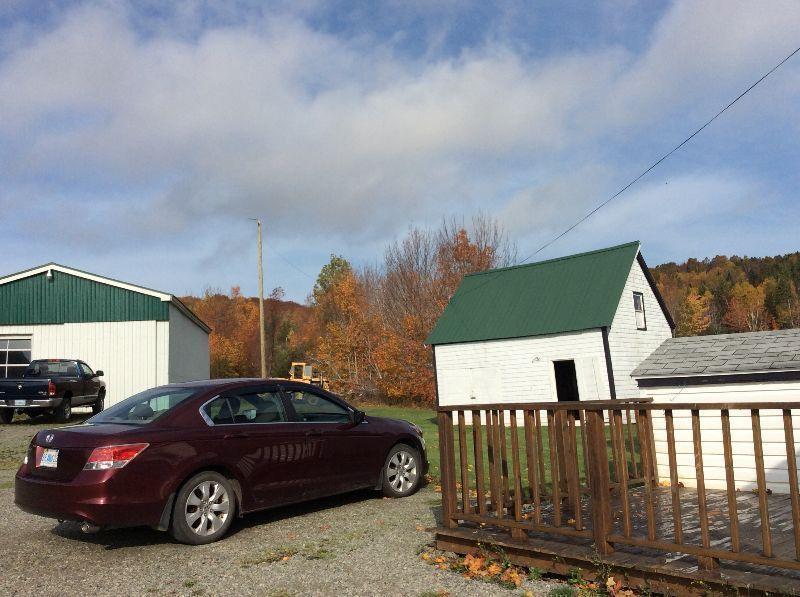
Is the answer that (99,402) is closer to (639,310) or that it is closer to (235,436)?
(235,436)

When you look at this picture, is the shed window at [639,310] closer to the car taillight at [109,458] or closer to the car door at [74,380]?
the car door at [74,380]

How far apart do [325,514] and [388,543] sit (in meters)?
1.54

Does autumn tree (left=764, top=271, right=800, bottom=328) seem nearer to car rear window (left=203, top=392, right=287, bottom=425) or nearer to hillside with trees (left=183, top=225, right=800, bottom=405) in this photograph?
hillside with trees (left=183, top=225, right=800, bottom=405)

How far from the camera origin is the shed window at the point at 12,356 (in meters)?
23.6

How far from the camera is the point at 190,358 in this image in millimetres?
28234

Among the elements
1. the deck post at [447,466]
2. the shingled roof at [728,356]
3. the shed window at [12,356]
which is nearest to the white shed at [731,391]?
the shingled roof at [728,356]

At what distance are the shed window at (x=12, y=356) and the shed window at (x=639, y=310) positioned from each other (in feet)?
68.8

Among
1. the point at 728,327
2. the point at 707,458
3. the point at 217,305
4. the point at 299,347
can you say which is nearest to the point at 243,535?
the point at 707,458

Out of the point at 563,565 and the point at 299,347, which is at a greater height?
the point at 299,347

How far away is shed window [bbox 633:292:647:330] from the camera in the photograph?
22016 millimetres

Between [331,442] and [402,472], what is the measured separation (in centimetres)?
133

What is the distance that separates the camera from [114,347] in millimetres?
23406

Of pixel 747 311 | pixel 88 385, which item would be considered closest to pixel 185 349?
pixel 88 385

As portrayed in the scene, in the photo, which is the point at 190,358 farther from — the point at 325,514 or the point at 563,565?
the point at 563,565
